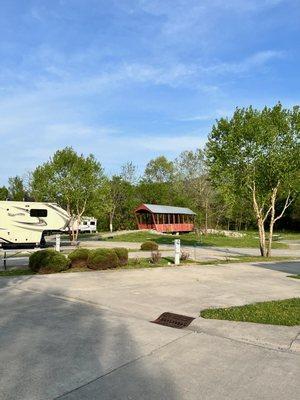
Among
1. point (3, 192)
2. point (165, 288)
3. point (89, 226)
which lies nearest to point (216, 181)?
point (165, 288)

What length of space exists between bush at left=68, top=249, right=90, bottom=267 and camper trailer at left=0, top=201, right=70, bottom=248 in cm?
1207

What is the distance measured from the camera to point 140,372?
5582mm

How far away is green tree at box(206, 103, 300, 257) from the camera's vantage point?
971 inches

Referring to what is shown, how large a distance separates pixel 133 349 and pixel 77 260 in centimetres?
1093

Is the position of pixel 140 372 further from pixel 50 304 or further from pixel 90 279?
pixel 90 279

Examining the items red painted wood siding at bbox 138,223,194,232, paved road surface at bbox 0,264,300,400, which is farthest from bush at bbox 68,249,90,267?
red painted wood siding at bbox 138,223,194,232

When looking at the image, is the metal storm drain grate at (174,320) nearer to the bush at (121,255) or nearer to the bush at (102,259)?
the bush at (102,259)

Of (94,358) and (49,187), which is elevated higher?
(49,187)

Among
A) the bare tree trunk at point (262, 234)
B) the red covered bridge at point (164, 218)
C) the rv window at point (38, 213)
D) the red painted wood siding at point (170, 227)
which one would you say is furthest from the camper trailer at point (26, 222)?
the red painted wood siding at point (170, 227)

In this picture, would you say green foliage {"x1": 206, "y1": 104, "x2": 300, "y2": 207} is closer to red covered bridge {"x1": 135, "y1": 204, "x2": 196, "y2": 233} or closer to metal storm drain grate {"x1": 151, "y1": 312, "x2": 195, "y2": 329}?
metal storm drain grate {"x1": 151, "y1": 312, "x2": 195, "y2": 329}

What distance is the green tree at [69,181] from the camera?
3841 centimetres

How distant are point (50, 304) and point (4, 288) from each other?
2.86 meters

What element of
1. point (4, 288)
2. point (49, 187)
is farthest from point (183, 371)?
point (49, 187)

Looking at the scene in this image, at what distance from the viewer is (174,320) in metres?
8.77
